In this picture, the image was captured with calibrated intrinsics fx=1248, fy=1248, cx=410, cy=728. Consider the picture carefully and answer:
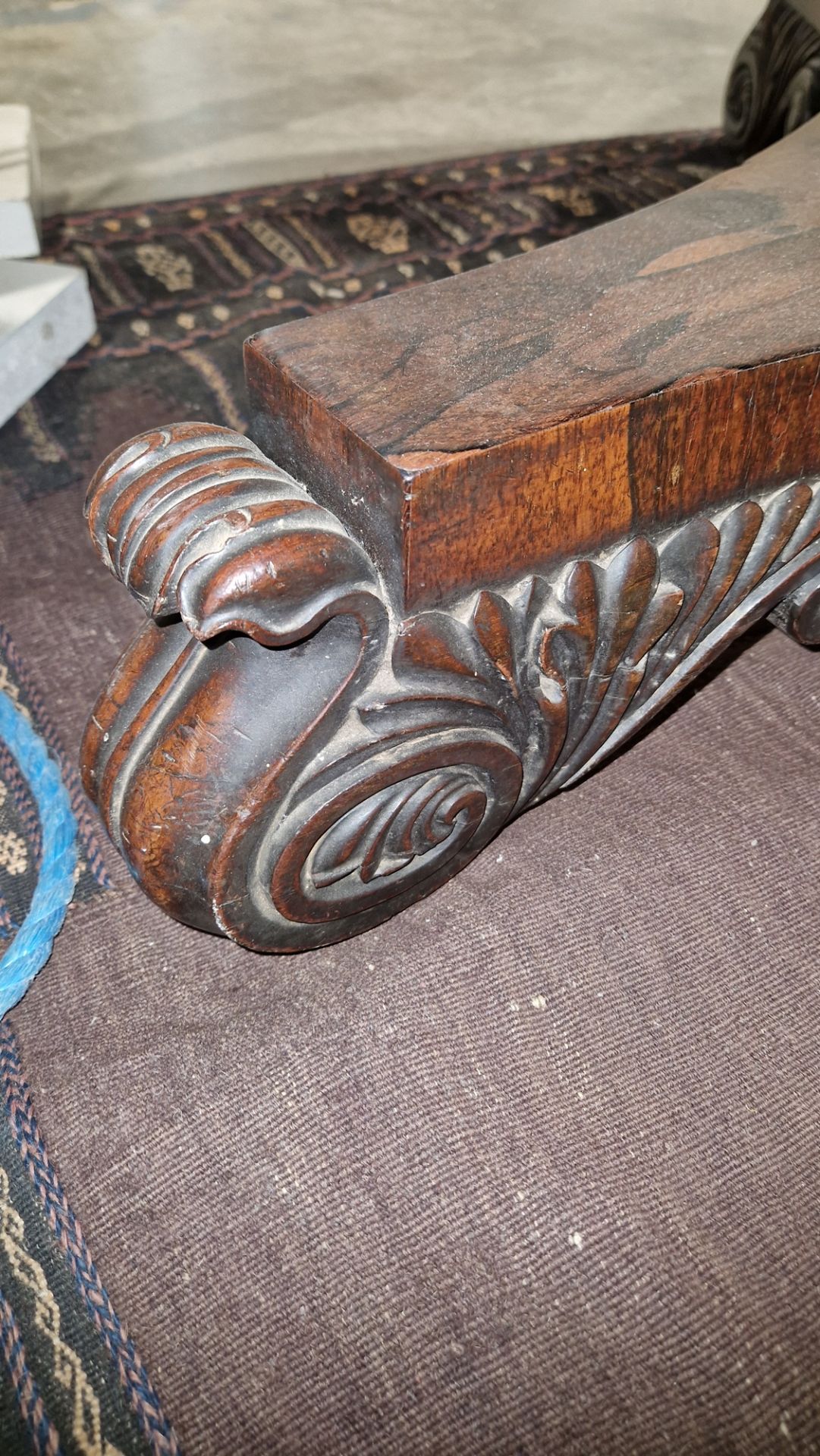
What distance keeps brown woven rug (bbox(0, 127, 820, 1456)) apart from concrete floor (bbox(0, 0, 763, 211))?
1195mm

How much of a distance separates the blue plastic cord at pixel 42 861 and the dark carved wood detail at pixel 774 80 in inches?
49.0

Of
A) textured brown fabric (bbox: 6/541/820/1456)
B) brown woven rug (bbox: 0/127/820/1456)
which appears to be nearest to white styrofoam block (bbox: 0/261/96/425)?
brown woven rug (bbox: 0/127/820/1456)

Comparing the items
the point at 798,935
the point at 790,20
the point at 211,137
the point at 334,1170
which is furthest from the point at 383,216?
the point at 334,1170

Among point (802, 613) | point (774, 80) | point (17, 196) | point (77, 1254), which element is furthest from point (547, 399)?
point (774, 80)

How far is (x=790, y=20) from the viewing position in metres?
1.65

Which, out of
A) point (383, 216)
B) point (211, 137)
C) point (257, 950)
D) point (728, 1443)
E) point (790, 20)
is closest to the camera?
point (728, 1443)

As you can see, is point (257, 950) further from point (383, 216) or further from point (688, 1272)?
point (383, 216)

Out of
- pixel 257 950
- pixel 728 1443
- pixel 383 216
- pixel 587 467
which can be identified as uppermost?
pixel 587 467

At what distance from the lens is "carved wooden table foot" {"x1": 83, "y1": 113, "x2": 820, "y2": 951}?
674mm

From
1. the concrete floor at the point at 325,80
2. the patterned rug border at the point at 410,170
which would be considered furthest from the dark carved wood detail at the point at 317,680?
the concrete floor at the point at 325,80

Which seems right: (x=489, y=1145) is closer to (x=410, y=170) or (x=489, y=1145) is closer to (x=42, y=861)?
(x=42, y=861)

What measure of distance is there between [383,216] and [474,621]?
124 centimetres

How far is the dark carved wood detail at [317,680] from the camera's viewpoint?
2.19ft

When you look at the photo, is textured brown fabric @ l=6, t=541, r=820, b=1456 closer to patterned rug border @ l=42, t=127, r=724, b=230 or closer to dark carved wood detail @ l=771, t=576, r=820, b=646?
dark carved wood detail @ l=771, t=576, r=820, b=646
